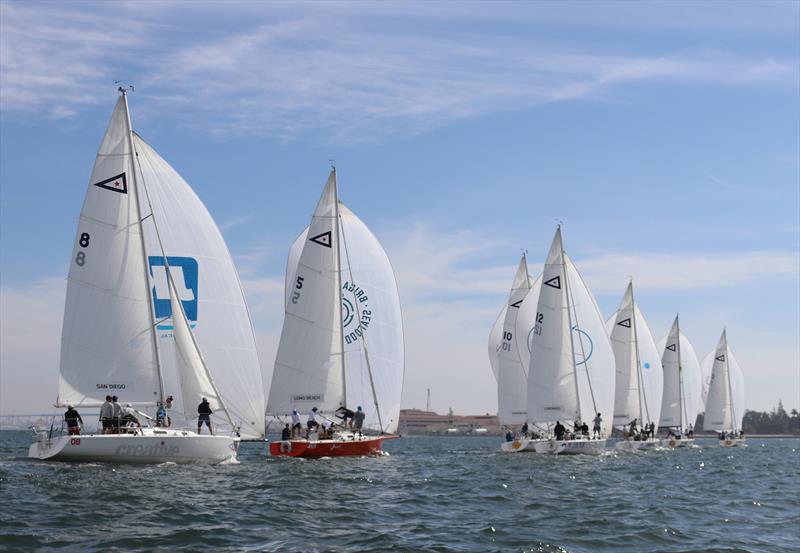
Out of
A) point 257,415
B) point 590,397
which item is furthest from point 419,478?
point 590,397

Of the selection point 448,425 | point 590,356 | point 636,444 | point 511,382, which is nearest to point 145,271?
point 590,356

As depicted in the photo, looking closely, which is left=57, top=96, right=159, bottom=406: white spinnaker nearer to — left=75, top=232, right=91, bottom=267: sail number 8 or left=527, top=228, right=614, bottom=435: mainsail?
left=75, top=232, right=91, bottom=267: sail number 8

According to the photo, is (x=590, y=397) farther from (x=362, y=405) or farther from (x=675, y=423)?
(x=675, y=423)

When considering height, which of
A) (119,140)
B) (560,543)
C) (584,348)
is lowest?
(560,543)

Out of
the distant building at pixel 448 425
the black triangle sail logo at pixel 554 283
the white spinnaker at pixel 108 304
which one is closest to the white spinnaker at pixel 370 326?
the black triangle sail logo at pixel 554 283

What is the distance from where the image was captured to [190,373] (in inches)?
1109

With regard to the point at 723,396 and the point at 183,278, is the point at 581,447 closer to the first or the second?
the point at 183,278

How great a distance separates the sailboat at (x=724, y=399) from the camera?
77.3m

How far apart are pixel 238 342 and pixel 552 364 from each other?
17.5 metres

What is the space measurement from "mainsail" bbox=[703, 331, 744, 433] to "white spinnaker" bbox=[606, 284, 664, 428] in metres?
16.2

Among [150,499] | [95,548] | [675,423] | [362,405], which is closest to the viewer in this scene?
[95,548]

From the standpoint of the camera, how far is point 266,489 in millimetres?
22094

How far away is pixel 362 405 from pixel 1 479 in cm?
1624

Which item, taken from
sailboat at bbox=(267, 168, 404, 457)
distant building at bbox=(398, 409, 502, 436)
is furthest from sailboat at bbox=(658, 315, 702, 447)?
distant building at bbox=(398, 409, 502, 436)
